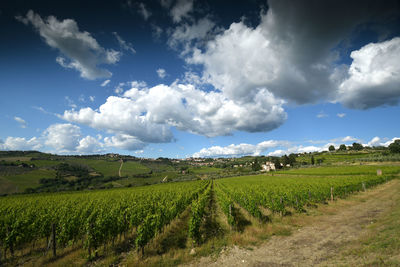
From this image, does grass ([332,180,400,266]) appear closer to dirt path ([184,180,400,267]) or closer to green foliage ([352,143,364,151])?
dirt path ([184,180,400,267])

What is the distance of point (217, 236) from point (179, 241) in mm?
2730

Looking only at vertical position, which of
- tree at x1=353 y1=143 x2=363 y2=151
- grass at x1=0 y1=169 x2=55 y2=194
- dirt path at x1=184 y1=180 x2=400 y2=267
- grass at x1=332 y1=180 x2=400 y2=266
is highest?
tree at x1=353 y1=143 x2=363 y2=151

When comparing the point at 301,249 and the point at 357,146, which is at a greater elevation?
the point at 357,146

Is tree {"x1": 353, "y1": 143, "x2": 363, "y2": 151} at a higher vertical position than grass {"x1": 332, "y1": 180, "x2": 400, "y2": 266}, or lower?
higher

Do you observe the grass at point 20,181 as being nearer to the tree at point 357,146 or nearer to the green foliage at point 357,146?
the tree at point 357,146

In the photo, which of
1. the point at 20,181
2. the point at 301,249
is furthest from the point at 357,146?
the point at 20,181

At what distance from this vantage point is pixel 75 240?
466 inches

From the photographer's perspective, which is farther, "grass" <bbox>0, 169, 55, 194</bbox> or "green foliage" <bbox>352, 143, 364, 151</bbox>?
"green foliage" <bbox>352, 143, 364, 151</bbox>

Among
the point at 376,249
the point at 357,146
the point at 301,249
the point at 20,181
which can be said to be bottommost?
the point at 20,181

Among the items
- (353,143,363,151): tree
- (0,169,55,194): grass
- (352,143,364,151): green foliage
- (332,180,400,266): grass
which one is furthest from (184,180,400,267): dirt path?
(352,143,364,151): green foliage

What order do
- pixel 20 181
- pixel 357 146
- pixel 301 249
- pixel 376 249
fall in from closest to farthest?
1. pixel 376 249
2. pixel 301 249
3. pixel 20 181
4. pixel 357 146

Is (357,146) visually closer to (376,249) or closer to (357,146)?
(357,146)

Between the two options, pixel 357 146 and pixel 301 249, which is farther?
pixel 357 146

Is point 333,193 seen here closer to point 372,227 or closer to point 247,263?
point 372,227
